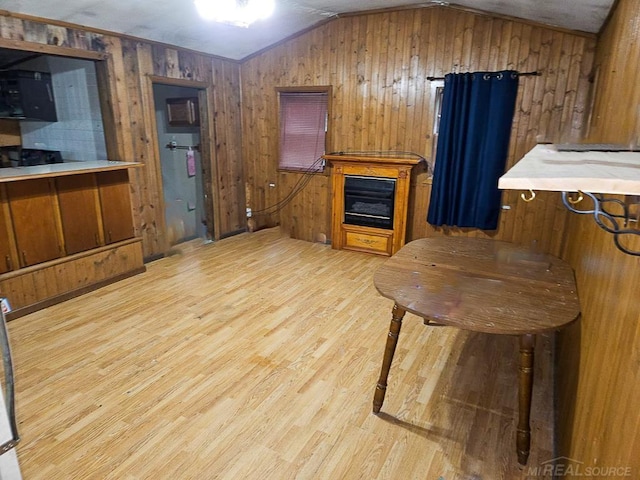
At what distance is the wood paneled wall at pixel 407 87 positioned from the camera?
12.2 feet

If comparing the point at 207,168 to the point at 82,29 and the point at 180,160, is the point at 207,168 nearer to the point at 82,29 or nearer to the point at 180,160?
the point at 180,160

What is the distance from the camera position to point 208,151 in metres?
5.02

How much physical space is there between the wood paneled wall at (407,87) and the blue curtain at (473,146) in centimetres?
13

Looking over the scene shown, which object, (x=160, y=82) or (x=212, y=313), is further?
(x=160, y=82)

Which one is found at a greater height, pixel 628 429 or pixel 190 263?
pixel 628 429

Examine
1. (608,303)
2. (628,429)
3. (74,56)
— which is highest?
(74,56)

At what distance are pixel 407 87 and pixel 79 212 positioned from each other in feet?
11.6

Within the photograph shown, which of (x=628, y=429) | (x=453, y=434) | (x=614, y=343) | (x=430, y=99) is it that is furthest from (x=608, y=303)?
(x=430, y=99)

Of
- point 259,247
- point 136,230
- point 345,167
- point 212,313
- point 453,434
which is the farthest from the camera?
point 259,247

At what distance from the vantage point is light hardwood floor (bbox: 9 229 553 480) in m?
1.82

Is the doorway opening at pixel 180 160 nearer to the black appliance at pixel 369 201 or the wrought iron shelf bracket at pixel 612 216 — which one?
the black appliance at pixel 369 201

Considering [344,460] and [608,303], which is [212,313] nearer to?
[344,460]

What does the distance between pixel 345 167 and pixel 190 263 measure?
2.10 metres

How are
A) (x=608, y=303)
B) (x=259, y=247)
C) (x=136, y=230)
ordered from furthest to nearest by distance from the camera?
(x=259, y=247)
(x=136, y=230)
(x=608, y=303)
